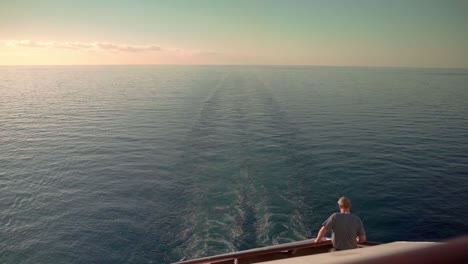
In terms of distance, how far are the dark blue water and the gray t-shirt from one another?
10.5 meters

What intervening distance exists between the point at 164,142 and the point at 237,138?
9.44m

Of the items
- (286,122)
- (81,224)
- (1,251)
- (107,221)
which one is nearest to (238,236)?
→ (107,221)

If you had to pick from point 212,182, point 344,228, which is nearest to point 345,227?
point 344,228

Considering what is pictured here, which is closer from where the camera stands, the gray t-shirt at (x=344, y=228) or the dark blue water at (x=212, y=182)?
the gray t-shirt at (x=344, y=228)

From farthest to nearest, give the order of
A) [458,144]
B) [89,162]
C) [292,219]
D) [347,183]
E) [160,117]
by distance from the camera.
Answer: [160,117] → [458,144] → [89,162] → [347,183] → [292,219]

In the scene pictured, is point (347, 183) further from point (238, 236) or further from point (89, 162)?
point (89, 162)

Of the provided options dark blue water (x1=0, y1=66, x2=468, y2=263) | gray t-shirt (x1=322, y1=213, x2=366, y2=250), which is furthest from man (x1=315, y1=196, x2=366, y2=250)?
dark blue water (x1=0, y1=66, x2=468, y2=263)

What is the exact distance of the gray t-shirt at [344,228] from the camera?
30.1 feet

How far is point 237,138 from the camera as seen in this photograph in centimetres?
4122

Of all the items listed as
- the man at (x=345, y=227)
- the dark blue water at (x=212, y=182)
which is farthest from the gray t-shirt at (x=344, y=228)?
the dark blue water at (x=212, y=182)

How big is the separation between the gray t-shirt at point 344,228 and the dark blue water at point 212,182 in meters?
10.5

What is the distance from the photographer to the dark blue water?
20.5m

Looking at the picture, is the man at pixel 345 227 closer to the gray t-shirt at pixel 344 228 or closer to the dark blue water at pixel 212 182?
the gray t-shirt at pixel 344 228

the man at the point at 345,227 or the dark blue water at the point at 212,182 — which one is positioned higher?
the man at the point at 345,227
